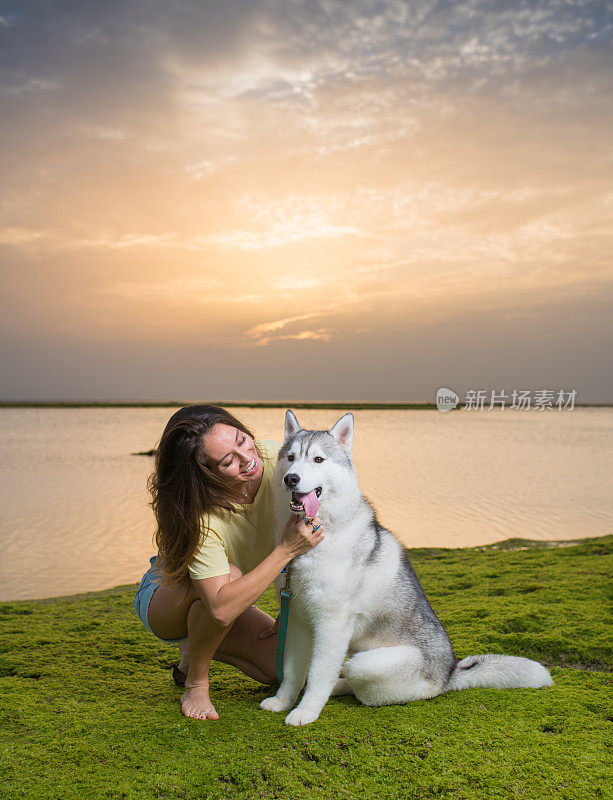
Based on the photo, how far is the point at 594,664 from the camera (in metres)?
4.70

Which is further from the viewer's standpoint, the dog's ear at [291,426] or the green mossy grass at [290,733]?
the dog's ear at [291,426]

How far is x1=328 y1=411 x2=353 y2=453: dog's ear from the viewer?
3639mm

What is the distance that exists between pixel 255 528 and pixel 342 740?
4.52 ft

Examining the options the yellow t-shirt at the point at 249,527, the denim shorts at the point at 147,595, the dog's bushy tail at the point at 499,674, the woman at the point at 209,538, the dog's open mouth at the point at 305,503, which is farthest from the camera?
the denim shorts at the point at 147,595

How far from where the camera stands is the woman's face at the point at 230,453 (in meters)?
3.63

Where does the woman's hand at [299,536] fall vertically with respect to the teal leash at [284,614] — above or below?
above

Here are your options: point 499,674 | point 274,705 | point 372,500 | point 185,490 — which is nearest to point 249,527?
point 185,490

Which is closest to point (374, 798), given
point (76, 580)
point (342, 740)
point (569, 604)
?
point (342, 740)

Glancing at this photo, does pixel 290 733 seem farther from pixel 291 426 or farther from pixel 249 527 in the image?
pixel 291 426

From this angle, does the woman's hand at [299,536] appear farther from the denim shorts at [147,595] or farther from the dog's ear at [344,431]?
→ the denim shorts at [147,595]

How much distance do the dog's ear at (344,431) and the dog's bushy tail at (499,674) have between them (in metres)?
1.72

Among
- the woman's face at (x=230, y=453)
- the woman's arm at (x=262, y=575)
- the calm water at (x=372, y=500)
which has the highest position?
the woman's face at (x=230, y=453)

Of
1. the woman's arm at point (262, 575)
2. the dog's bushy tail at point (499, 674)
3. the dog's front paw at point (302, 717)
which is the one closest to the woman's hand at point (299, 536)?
the woman's arm at point (262, 575)

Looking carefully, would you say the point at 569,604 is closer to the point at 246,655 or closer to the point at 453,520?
the point at 246,655
